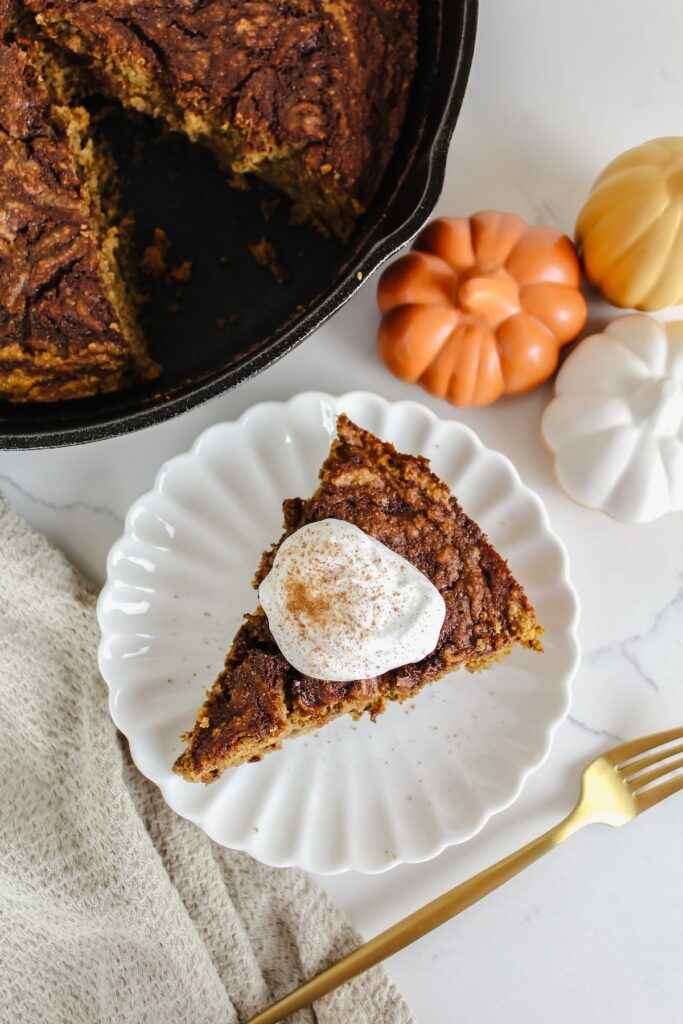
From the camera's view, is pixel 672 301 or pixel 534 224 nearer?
pixel 672 301

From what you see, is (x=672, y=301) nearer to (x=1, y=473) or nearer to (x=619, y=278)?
(x=619, y=278)

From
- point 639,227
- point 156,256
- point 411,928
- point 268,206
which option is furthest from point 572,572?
point 156,256

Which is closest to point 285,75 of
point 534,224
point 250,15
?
A: point 250,15

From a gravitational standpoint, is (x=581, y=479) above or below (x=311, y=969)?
above

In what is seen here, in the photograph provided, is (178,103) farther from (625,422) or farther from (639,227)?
(625,422)

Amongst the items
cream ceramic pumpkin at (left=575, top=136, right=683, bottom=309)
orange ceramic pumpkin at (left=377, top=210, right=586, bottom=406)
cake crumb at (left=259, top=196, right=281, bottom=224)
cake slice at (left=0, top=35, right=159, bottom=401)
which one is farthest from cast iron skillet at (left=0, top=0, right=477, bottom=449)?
cream ceramic pumpkin at (left=575, top=136, right=683, bottom=309)

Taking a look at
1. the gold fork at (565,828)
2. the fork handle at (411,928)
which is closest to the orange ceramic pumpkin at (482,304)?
the gold fork at (565,828)
